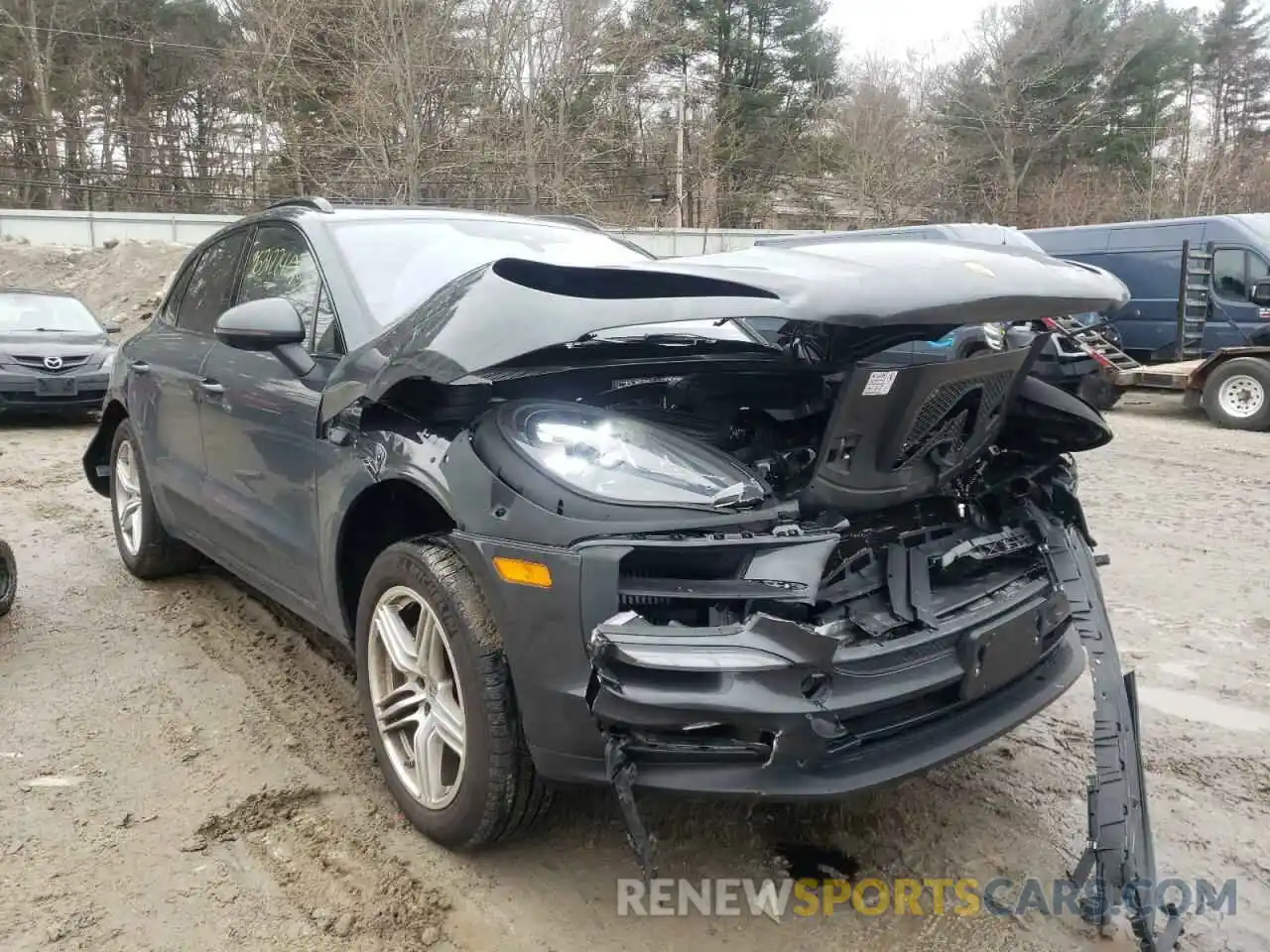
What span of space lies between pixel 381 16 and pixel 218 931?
19708 millimetres

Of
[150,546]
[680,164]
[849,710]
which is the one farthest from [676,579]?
[680,164]

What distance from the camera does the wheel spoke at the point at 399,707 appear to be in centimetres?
254

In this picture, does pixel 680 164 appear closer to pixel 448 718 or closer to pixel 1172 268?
pixel 1172 268

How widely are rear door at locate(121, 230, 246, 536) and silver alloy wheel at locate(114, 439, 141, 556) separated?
32 cm

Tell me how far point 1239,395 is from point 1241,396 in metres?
0.02

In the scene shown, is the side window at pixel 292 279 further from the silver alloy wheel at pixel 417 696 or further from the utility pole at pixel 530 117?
the utility pole at pixel 530 117

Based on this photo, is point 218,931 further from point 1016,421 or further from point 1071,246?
point 1071,246

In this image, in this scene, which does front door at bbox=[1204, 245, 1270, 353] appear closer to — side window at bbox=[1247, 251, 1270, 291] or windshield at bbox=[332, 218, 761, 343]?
side window at bbox=[1247, 251, 1270, 291]

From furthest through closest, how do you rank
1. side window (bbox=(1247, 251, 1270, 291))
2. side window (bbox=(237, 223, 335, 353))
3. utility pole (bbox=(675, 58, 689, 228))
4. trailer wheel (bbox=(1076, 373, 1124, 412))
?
utility pole (bbox=(675, 58, 689, 228)) < side window (bbox=(1247, 251, 1270, 291)) < side window (bbox=(237, 223, 335, 353)) < trailer wheel (bbox=(1076, 373, 1124, 412))

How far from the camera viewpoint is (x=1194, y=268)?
40.4ft

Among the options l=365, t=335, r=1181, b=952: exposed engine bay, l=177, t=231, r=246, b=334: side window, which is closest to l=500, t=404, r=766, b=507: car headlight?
l=365, t=335, r=1181, b=952: exposed engine bay

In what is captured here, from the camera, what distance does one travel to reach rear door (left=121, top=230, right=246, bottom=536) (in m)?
3.89

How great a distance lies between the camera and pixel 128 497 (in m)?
4.85

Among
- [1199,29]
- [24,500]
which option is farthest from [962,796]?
[1199,29]
